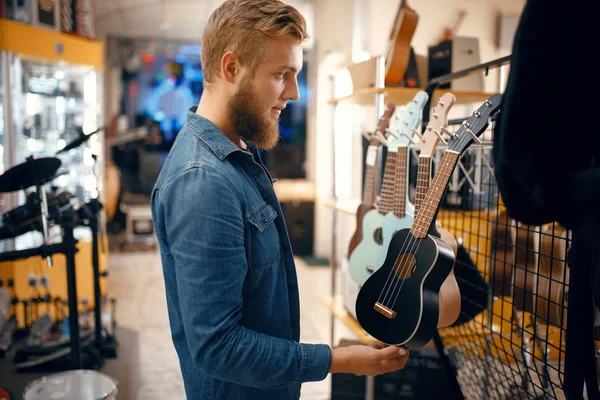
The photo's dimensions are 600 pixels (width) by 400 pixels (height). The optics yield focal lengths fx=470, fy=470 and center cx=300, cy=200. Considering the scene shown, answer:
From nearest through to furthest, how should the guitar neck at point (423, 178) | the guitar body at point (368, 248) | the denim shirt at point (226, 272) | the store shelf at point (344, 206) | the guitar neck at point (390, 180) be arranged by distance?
the denim shirt at point (226, 272) < the guitar neck at point (423, 178) < the guitar neck at point (390, 180) < the guitar body at point (368, 248) < the store shelf at point (344, 206)

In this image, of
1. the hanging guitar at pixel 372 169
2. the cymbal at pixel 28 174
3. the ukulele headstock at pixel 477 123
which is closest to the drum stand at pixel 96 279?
the cymbal at pixel 28 174

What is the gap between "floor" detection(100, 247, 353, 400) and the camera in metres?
2.90

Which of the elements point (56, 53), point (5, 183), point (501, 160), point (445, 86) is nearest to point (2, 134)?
point (56, 53)

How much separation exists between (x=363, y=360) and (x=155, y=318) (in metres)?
3.37

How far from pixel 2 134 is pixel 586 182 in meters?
3.99

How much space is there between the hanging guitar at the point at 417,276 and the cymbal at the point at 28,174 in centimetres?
162

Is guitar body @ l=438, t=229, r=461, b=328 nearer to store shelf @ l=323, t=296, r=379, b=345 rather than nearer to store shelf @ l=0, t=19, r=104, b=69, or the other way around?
store shelf @ l=323, t=296, r=379, b=345

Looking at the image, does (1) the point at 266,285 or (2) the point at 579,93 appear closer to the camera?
(2) the point at 579,93

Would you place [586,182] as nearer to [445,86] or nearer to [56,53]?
[445,86]

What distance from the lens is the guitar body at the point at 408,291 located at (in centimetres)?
120

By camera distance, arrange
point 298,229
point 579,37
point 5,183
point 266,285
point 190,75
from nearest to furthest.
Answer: point 579,37 → point 266,285 → point 5,183 → point 298,229 → point 190,75

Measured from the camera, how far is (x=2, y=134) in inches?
141

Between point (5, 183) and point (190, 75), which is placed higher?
point (190, 75)

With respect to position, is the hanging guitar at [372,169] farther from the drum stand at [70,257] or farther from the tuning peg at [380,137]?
the drum stand at [70,257]
